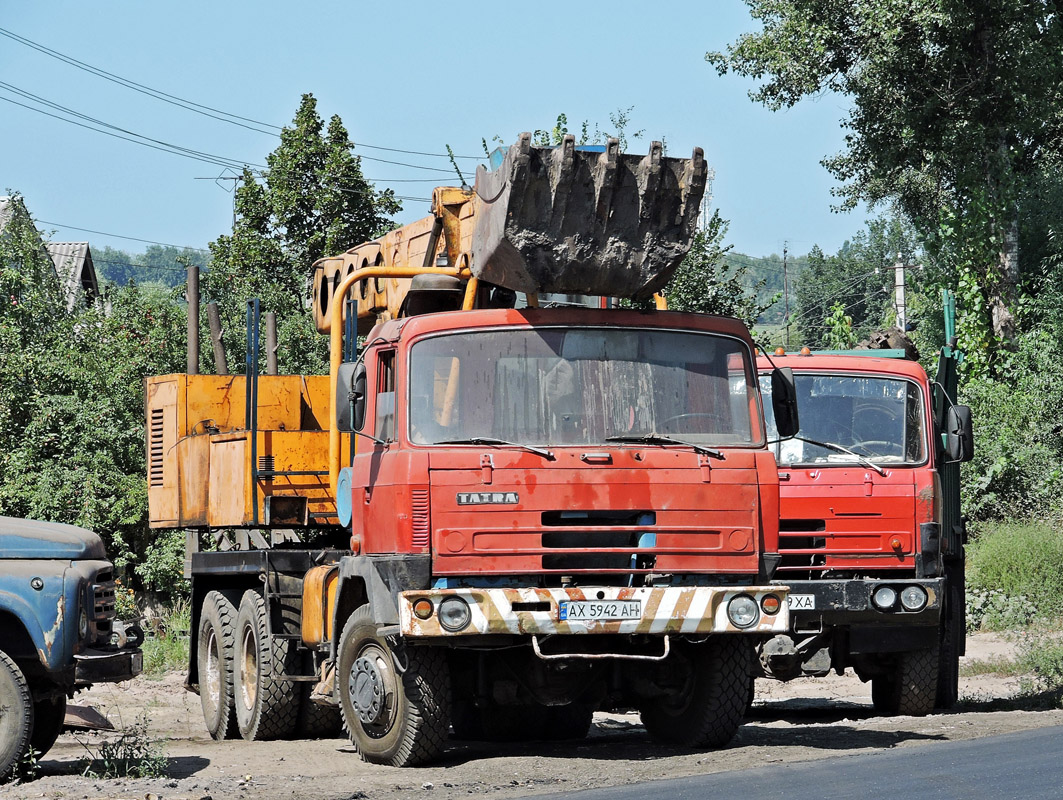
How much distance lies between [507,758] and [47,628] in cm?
295

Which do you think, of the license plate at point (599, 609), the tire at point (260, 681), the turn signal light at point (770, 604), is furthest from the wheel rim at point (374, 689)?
the tire at point (260, 681)

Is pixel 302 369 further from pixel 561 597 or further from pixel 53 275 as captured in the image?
pixel 561 597

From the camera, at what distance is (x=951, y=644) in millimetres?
13305

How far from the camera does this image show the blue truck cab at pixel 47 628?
8.77 m

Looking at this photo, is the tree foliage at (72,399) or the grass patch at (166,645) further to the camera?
the tree foliage at (72,399)

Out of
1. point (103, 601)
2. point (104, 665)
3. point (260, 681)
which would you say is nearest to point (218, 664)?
point (260, 681)

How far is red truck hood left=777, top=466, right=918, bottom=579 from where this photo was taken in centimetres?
1158

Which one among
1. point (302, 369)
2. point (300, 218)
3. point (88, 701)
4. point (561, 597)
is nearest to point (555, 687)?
point (561, 597)

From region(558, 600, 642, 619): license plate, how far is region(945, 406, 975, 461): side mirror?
429 cm

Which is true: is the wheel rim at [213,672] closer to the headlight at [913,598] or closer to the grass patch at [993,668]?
the headlight at [913,598]

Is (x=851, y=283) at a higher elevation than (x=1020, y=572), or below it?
higher

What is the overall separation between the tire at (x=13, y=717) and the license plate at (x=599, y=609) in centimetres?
317

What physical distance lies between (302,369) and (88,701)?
12351 millimetres

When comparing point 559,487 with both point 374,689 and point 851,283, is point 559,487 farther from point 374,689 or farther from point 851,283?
point 851,283
